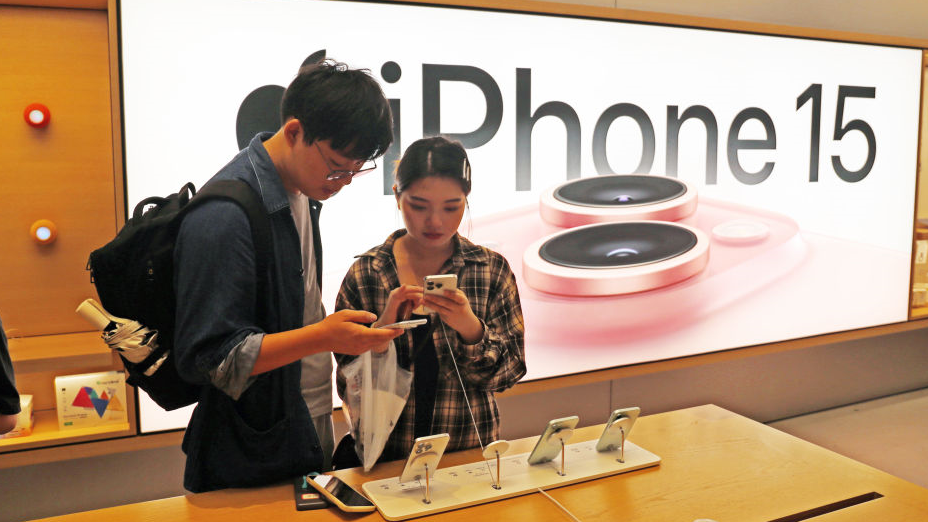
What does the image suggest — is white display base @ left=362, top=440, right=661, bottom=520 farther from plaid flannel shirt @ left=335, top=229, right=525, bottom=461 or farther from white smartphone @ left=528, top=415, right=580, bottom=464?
plaid flannel shirt @ left=335, top=229, right=525, bottom=461

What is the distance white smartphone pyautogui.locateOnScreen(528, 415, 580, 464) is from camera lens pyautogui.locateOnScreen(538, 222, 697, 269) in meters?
1.47

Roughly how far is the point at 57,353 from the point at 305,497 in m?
1.27

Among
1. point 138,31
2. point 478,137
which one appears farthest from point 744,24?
point 138,31

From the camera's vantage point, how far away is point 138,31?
7.32ft

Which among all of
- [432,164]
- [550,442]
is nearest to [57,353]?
[432,164]

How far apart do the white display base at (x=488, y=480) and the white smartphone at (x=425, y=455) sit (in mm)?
49

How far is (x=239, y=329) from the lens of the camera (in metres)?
1.35

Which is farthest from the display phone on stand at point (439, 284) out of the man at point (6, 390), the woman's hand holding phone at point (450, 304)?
the man at point (6, 390)

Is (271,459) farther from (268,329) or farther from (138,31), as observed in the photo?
(138,31)

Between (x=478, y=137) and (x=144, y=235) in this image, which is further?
(x=478, y=137)

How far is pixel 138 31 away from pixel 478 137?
49.9 inches

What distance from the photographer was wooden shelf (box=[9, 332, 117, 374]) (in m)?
2.25

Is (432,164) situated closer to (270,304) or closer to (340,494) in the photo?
(270,304)

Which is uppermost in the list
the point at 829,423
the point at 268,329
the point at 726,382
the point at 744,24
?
the point at 744,24
